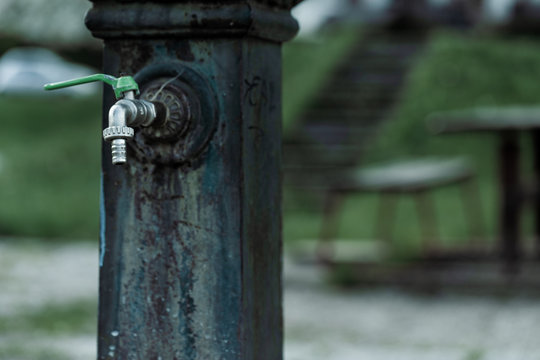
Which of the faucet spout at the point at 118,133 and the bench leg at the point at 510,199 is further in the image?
the bench leg at the point at 510,199

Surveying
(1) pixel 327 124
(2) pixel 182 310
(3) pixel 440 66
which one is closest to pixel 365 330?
(2) pixel 182 310

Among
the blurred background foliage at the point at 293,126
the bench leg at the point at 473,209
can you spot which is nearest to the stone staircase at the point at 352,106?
the blurred background foliage at the point at 293,126

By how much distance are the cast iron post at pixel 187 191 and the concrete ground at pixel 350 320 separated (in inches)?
62.5

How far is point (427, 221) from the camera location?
8211 millimetres

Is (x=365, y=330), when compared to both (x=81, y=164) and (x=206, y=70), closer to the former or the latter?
(x=206, y=70)

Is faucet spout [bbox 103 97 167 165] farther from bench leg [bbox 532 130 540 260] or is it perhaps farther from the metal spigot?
bench leg [bbox 532 130 540 260]

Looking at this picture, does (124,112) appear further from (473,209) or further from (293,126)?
(293,126)

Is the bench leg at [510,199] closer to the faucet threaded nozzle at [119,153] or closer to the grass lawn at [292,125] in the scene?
the grass lawn at [292,125]

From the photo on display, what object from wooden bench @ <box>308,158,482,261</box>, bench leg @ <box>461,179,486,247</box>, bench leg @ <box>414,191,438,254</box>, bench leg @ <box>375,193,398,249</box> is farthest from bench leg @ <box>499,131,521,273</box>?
bench leg @ <box>461,179,486,247</box>

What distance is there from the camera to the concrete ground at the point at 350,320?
144 inches

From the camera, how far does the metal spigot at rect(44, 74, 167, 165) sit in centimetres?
165

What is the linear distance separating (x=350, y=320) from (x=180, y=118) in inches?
134

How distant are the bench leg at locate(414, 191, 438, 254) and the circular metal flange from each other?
455 centimetres

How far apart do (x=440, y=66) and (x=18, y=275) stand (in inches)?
325
